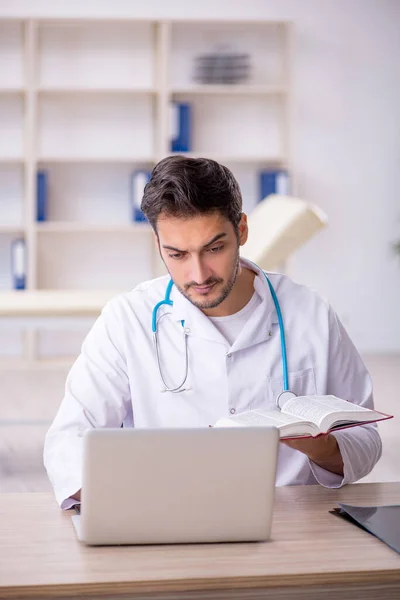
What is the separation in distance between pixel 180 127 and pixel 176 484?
204 inches

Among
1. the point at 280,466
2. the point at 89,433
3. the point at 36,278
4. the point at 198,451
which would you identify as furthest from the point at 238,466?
the point at 36,278

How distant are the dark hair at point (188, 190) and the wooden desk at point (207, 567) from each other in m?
0.64

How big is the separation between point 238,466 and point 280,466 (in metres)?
0.63

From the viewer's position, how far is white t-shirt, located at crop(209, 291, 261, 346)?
1.81m

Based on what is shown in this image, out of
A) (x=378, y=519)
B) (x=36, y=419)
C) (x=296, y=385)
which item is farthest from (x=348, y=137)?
(x=378, y=519)

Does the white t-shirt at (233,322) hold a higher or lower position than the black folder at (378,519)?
higher

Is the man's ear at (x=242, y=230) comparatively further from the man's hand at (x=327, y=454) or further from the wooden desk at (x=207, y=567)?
the wooden desk at (x=207, y=567)

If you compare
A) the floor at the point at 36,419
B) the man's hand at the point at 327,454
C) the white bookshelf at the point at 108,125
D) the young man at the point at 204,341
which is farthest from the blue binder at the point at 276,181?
the man's hand at the point at 327,454

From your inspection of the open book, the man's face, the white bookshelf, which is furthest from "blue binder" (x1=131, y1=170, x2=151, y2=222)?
the open book

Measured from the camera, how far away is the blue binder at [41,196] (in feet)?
19.9

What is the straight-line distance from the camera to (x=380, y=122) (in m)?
6.51

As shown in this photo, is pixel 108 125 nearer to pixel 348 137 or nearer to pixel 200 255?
pixel 348 137

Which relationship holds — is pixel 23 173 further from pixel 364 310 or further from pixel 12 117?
pixel 364 310

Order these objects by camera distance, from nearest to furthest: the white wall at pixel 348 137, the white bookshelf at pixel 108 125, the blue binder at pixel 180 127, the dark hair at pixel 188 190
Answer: the dark hair at pixel 188 190 < the blue binder at pixel 180 127 < the white bookshelf at pixel 108 125 < the white wall at pixel 348 137
